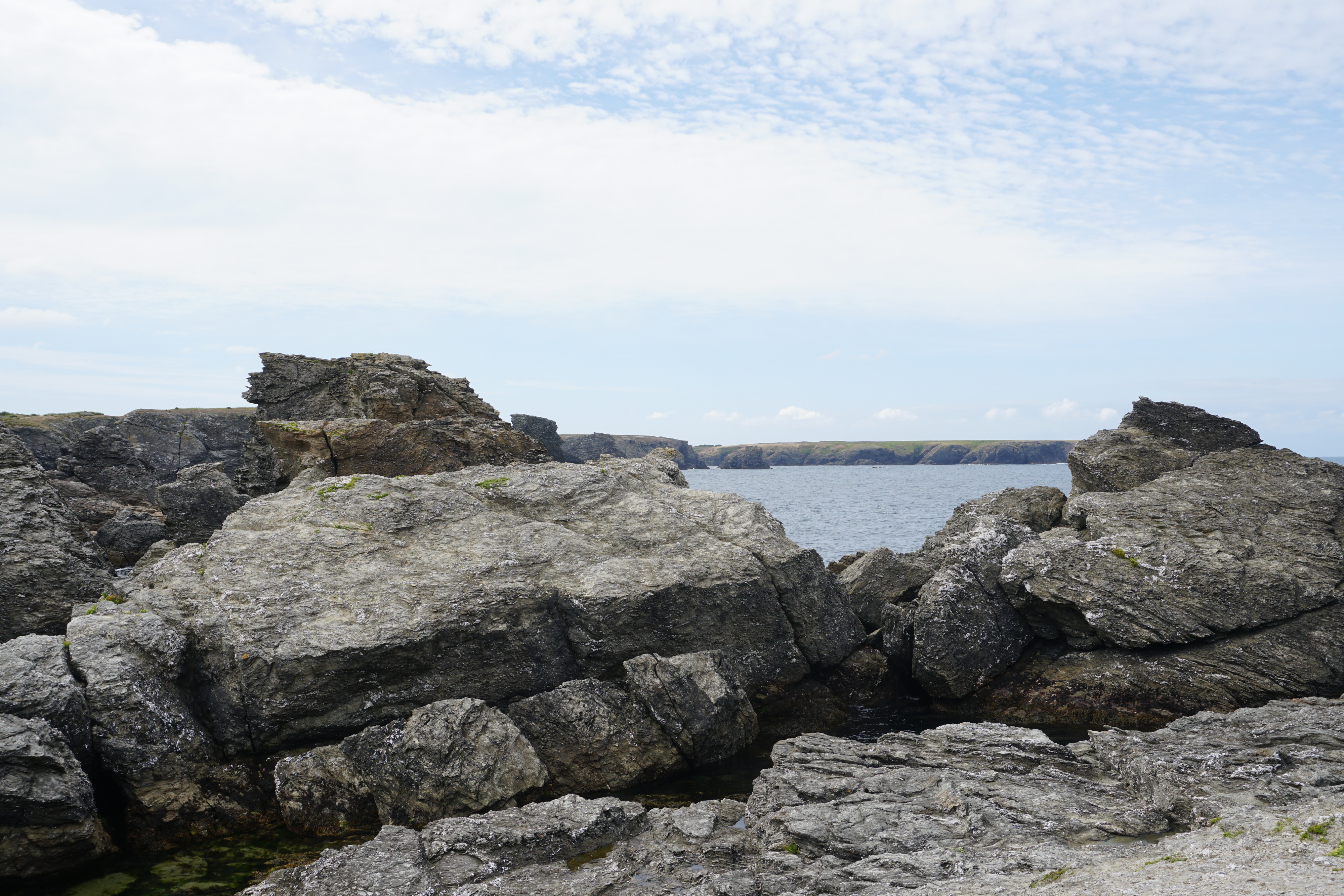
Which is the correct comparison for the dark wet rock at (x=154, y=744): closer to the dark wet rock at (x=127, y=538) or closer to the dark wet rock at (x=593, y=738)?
the dark wet rock at (x=593, y=738)

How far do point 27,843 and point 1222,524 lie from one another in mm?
30514

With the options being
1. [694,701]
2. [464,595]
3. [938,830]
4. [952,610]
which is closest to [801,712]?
[694,701]

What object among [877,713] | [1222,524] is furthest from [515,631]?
[1222,524]

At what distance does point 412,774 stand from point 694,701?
6402 mm

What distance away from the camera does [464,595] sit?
19.5 m

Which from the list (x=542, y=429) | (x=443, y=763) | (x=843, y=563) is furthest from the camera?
(x=542, y=429)

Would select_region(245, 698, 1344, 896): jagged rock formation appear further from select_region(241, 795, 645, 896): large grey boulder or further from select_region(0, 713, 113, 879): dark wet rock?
select_region(0, 713, 113, 879): dark wet rock

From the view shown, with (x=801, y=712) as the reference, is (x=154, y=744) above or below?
above

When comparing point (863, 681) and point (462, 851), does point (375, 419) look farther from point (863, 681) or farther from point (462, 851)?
point (462, 851)

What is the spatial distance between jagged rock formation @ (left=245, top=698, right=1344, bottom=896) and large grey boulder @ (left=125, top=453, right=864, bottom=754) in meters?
4.96

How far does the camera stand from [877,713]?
78.8 ft

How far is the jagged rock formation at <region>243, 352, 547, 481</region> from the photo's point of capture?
93.7ft

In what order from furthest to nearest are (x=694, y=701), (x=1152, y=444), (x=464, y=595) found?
(x=1152, y=444) < (x=464, y=595) < (x=694, y=701)

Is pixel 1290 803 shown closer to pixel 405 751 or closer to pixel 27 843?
pixel 405 751
